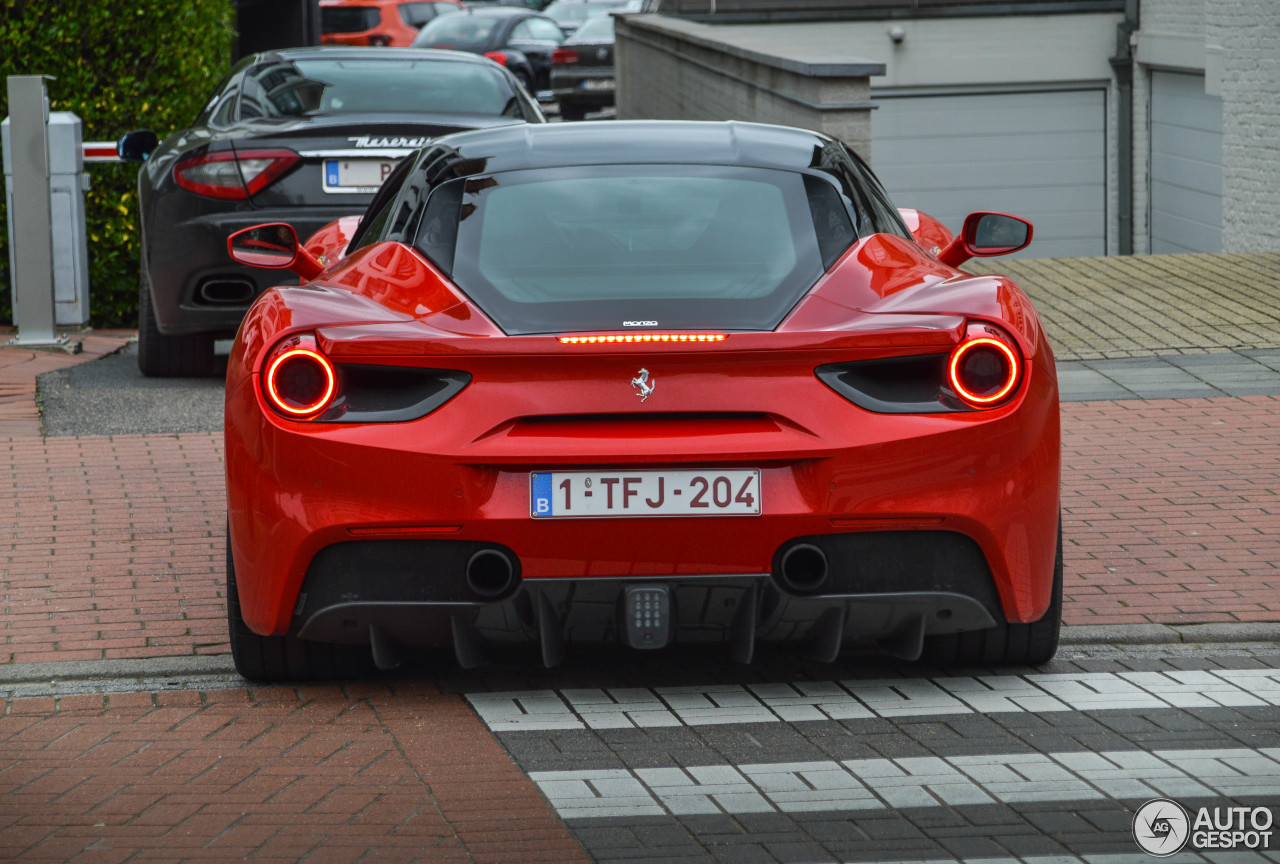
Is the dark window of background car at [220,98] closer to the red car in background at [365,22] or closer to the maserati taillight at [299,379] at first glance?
the maserati taillight at [299,379]

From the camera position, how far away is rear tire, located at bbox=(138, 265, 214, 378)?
9750 mm

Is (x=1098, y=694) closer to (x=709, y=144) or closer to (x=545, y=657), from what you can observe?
(x=545, y=657)

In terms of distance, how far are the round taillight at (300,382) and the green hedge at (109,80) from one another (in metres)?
7.94

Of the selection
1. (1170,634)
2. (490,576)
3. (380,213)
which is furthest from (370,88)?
(490,576)


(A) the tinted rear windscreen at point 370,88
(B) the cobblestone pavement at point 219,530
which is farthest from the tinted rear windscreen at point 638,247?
(A) the tinted rear windscreen at point 370,88

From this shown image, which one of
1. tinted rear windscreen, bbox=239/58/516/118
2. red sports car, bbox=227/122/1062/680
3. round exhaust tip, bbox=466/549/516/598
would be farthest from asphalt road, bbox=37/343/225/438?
round exhaust tip, bbox=466/549/516/598

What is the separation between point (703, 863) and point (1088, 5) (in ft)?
62.4

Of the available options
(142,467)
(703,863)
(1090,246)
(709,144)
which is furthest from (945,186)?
(703,863)

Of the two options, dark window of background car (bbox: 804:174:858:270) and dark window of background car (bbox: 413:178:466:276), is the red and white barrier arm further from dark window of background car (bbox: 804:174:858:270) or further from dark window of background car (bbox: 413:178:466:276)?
dark window of background car (bbox: 804:174:858:270)

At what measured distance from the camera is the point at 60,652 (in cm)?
517

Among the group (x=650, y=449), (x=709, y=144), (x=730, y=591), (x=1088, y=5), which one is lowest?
(x=730, y=591)

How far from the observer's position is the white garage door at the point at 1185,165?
17.9m

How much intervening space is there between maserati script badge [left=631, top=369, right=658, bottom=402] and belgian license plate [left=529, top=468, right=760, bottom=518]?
0.18 metres

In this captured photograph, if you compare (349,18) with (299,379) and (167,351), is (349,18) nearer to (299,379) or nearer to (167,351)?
(167,351)
